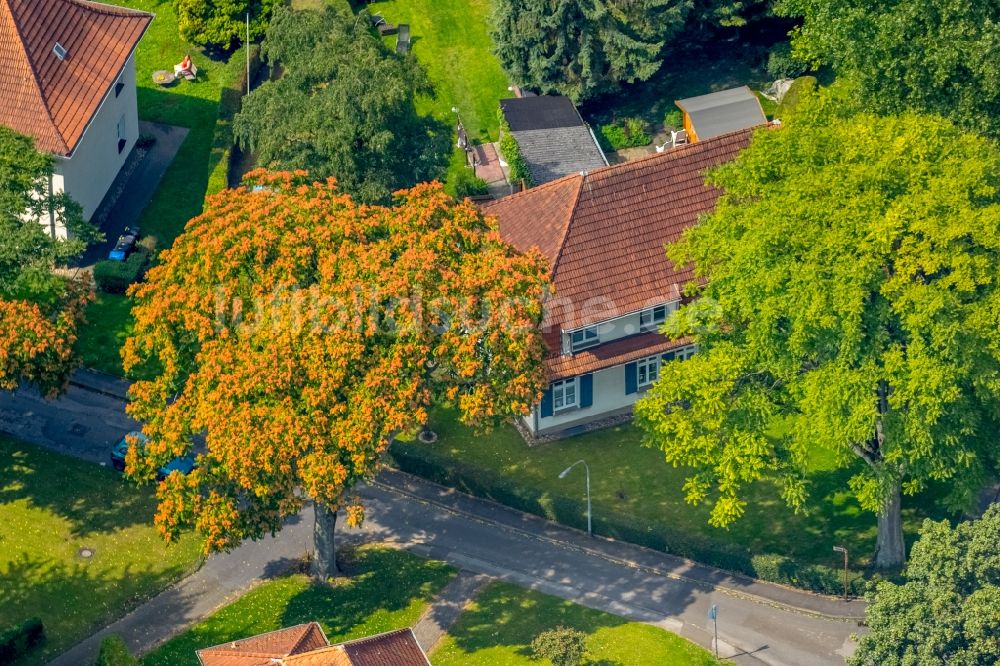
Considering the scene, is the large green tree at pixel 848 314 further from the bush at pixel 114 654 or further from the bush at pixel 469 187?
the bush at pixel 114 654

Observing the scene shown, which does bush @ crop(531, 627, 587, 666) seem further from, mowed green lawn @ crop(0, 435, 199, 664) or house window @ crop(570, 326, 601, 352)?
mowed green lawn @ crop(0, 435, 199, 664)

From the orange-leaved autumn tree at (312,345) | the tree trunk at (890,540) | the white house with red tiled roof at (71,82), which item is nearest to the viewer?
the orange-leaved autumn tree at (312,345)

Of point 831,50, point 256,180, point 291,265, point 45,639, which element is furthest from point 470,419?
point 831,50

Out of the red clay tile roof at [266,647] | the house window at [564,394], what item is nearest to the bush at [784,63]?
the house window at [564,394]

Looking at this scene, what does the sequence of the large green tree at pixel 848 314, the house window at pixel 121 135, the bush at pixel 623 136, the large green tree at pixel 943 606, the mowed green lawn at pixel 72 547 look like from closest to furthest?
the large green tree at pixel 943 606
the large green tree at pixel 848 314
the mowed green lawn at pixel 72 547
the house window at pixel 121 135
the bush at pixel 623 136

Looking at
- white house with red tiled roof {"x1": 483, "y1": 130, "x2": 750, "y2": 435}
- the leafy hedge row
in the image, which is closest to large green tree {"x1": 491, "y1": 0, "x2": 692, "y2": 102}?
white house with red tiled roof {"x1": 483, "y1": 130, "x2": 750, "y2": 435}

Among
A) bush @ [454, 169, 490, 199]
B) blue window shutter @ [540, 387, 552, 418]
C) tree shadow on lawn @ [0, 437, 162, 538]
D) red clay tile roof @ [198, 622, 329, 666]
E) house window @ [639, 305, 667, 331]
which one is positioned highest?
bush @ [454, 169, 490, 199]

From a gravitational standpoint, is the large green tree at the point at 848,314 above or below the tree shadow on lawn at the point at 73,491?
above
